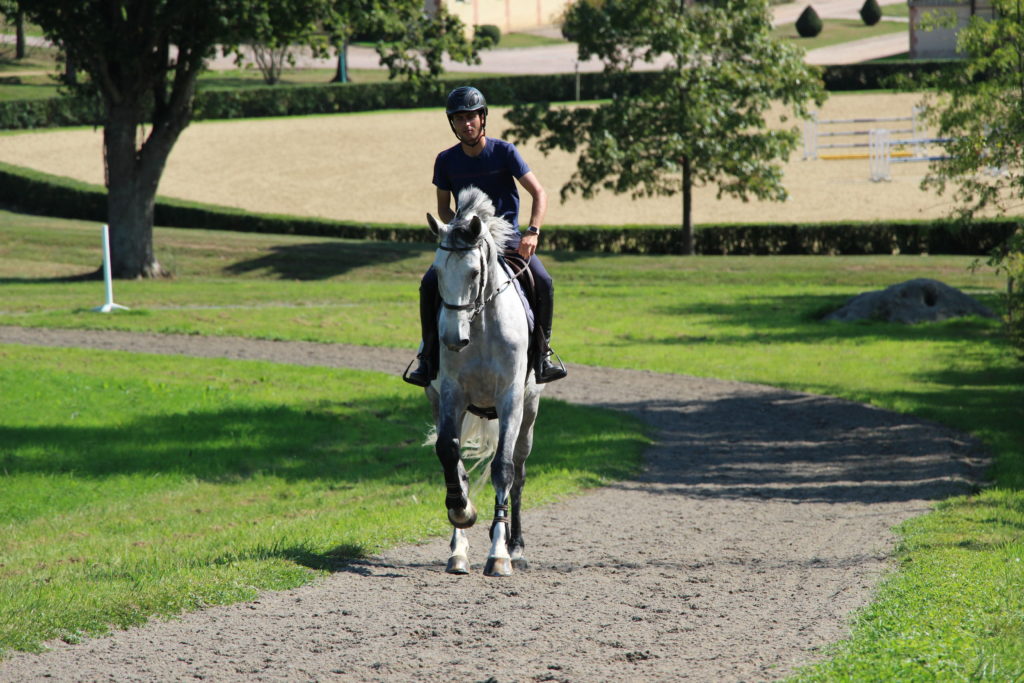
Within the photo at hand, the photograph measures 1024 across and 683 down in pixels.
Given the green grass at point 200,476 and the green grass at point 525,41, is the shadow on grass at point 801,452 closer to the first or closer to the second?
the green grass at point 200,476

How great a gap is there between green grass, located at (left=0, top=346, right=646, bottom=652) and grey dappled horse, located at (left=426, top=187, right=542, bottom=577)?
1268 millimetres

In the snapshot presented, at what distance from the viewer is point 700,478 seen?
13492 mm

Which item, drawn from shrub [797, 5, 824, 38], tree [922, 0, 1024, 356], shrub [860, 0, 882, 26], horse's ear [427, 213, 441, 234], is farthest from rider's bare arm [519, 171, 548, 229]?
shrub [860, 0, 882, 26]

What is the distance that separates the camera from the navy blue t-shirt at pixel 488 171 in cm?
877

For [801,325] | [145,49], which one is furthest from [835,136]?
[145,49]

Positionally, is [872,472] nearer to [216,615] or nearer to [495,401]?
[495,401]

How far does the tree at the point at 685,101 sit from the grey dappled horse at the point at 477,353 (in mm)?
28565

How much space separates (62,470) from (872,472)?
31.2 ft

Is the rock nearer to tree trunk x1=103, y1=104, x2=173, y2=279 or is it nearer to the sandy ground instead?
the sandy ground

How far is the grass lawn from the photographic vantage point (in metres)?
7.24

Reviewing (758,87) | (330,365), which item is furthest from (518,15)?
(330,365)

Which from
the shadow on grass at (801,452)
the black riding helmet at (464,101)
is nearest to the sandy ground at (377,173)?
the shadow on grass at (801,452)

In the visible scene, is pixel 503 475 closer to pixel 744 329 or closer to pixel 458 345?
pixel 458 345

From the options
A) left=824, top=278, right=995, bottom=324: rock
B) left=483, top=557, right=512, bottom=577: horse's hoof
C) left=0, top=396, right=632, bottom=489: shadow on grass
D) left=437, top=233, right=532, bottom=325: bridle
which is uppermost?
left=437, top=233, right=532, bottom=325: bridle
